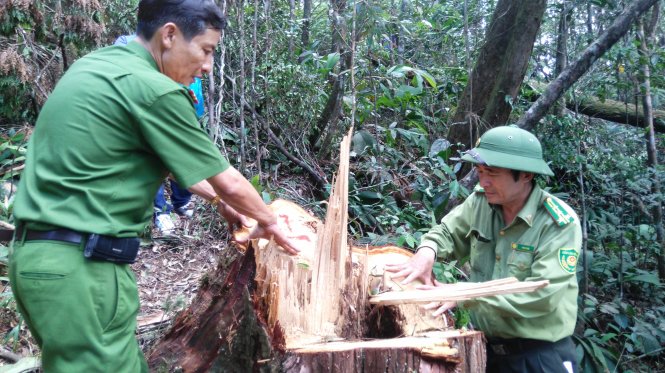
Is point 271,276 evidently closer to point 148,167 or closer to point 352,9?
point 148,167

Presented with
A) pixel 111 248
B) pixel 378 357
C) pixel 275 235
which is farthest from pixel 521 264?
pixel 111 248

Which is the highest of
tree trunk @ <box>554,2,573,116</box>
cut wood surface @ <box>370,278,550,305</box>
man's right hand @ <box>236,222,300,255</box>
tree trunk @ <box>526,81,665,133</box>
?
tree trunk @ <box>554,2,573,116</box>

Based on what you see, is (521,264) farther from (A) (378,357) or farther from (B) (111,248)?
(B) (111,248)

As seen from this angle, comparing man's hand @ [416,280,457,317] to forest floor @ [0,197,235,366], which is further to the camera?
forest floor @ [0,197,235,366]

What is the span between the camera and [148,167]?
7.10 feet

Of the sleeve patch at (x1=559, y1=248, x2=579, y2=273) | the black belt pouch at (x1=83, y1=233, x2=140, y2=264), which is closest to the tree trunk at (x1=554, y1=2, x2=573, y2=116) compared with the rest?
the sleeve patch at (x1=559, y1=248, x2=579, y2=273)

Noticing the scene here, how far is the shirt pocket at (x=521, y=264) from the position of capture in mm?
2580

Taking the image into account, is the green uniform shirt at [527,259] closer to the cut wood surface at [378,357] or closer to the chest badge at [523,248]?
the chest badge at [523,248]

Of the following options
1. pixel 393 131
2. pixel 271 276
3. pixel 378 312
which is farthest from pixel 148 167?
pixel 393 131

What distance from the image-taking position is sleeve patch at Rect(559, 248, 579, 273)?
240 centimetres

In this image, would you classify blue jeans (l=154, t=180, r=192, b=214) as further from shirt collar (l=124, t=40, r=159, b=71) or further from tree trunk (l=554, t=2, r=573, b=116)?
tree trunk (l=554, t=2, r=573, b=116)

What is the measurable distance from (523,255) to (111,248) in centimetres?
179

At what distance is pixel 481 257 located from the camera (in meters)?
2.91

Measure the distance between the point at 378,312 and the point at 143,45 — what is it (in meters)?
1.74
